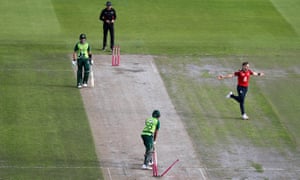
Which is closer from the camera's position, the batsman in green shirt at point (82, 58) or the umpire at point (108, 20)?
the batsman in green shirt at point (82, 58)

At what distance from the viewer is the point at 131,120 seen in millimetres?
34875

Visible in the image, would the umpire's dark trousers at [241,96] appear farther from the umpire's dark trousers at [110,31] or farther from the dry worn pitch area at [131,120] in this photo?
the umpire's dark trousers at [110,31]

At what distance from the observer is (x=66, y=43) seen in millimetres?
43500

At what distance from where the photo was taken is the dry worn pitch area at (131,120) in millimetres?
31219

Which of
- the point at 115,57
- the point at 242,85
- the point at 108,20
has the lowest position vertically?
the point at 115,57

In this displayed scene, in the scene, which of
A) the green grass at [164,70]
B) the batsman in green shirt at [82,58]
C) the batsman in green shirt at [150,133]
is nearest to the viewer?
the batsman in green shirt at [150,133]

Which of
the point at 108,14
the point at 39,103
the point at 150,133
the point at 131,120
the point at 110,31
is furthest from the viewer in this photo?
the point at 110,31

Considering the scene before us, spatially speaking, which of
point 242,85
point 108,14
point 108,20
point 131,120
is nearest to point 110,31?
point 108,20

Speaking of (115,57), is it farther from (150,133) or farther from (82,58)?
(150,133)

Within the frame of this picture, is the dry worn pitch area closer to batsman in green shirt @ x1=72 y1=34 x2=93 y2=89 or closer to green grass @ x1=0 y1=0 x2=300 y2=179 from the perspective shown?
green grass @ x1=0 y1=0 x2=300 y2=179

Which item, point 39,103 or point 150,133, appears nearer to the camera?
point 150,133

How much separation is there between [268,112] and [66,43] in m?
11.0

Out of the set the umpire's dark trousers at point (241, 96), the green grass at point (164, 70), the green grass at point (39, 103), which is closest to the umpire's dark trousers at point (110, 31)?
the green grass at point (164, 70)

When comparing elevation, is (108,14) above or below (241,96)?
above
